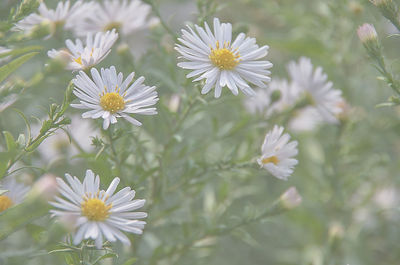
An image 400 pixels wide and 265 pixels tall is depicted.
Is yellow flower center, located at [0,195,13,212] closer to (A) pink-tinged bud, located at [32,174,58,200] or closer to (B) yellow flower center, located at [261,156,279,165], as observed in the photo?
(A) pink-tinged bud, located at [32,174,58,200]

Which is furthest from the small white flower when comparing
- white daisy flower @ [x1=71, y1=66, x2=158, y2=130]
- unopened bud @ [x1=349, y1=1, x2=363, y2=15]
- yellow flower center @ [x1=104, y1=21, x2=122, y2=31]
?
white daisy flower @ [x1=71, y1=66, x2=158, y2=130]

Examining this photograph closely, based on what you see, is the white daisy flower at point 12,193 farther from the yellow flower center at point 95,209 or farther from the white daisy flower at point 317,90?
the white daisy flower at point 317,90

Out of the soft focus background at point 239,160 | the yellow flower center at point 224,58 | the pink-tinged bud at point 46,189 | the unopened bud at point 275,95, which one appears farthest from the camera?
the unopened bud at point 275,95

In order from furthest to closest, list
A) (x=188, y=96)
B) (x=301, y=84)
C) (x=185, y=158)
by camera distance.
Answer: (x=301, y=84) < (x=185, y=158) < (x=188, y=96)

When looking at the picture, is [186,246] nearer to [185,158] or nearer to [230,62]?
[185,158]

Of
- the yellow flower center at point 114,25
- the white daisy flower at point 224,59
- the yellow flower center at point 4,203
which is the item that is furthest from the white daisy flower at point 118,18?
the yellow flower center at point 4,203

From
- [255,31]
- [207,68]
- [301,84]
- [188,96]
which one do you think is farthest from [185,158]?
[255,31]
